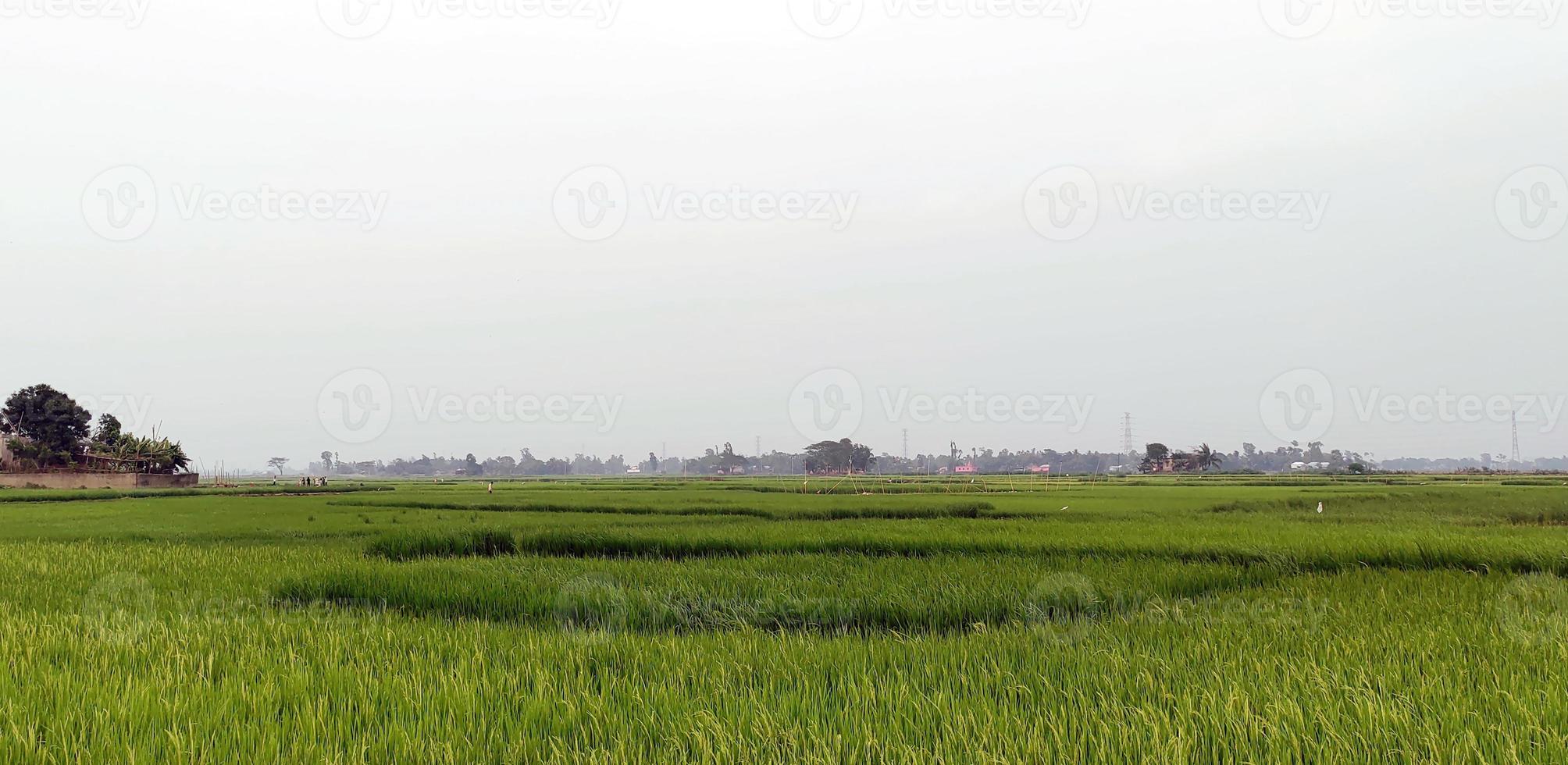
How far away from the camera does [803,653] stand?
5141mm

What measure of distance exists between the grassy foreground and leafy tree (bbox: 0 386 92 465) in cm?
4957

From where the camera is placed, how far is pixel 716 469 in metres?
184

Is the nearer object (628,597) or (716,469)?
(628,597)

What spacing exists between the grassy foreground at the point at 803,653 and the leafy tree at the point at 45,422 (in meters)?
49.6

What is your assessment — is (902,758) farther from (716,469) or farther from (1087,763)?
(716,469)

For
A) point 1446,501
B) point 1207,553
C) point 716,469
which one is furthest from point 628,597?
point 716,469

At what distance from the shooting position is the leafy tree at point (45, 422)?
46750mm

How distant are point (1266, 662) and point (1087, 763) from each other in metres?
2.50

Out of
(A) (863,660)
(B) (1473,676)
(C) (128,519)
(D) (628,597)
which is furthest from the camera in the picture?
(C) (128,519)

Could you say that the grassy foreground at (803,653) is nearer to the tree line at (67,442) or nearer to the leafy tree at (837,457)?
the tree line at (67,442)

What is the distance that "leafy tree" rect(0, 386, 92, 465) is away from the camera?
153ft

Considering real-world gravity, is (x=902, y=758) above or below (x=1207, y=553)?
above

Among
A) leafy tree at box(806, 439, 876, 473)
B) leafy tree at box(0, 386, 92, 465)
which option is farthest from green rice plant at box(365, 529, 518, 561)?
leafy tree at box(806, 439, 876, 473)

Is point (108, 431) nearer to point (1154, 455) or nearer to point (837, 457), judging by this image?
point (837, 457)
